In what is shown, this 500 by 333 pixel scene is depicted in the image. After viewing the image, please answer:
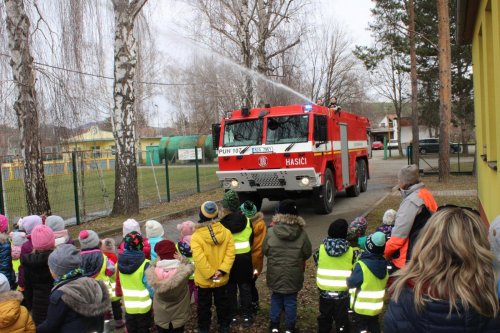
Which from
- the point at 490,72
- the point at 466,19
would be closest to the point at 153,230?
the point at 490,72

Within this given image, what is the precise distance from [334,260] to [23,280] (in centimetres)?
287

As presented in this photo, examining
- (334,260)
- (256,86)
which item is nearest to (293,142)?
(334,260)

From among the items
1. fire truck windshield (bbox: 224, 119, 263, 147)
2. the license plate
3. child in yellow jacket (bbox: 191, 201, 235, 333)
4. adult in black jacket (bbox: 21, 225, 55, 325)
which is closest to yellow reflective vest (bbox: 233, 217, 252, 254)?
child in yellow jacket (bbox: 191, 201, 235, 333)

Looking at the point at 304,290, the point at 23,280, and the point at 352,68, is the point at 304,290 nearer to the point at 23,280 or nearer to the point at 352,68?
the point at 23,280

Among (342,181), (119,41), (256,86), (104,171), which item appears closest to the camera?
(119,41)

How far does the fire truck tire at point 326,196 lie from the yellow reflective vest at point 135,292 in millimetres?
7609

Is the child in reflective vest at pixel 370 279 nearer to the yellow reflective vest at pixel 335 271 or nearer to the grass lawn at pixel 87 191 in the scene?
the yellow reflective vest at pixel 335 271

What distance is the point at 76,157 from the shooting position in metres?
12.0

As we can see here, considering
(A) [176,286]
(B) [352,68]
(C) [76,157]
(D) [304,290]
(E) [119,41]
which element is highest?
(B) [352,68]

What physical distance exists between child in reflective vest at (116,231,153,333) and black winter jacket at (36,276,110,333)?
2.41ft

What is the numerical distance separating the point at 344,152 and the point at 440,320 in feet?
38.4

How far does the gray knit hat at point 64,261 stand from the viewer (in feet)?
11.1

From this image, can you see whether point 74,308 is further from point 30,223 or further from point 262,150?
point 262,150

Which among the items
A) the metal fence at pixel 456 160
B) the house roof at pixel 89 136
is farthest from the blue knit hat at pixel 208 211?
the metal fence at pixel 456 160
